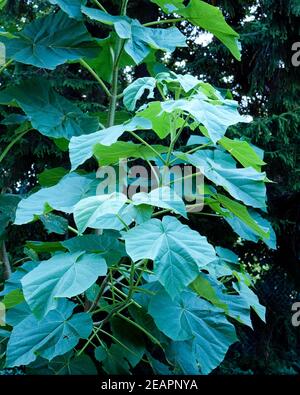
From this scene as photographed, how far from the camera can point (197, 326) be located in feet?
3.34

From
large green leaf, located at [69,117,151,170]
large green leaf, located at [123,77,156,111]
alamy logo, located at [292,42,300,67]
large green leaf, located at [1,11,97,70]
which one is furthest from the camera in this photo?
alamy logo, located at [292,42,300,67]

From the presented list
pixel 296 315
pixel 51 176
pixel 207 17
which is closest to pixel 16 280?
pixel 51 176

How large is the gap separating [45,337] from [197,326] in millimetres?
321

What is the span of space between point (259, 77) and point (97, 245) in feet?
7.35

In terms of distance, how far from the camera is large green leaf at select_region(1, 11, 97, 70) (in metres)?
1.13

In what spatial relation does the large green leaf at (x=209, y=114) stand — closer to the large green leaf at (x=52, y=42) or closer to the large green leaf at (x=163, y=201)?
the large green leaf at (x=163, y=201)

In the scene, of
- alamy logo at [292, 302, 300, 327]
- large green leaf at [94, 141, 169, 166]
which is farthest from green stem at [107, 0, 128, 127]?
alamy logo at [292, 302, 300, 327]

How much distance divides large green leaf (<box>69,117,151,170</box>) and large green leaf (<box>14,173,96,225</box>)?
0.09 meters

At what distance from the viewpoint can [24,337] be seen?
100cm

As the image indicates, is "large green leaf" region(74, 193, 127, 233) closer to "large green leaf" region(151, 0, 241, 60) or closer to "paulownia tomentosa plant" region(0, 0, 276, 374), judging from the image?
"paulownia tomentosa plant" region(0, 0, 276, 374)

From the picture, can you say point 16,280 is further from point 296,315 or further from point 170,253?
point 296,315

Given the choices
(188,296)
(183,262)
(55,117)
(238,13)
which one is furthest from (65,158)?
(183,262)

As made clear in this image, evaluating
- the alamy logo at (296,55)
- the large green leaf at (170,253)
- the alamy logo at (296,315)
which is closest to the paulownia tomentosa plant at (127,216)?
the large green leaf at (170,253)
